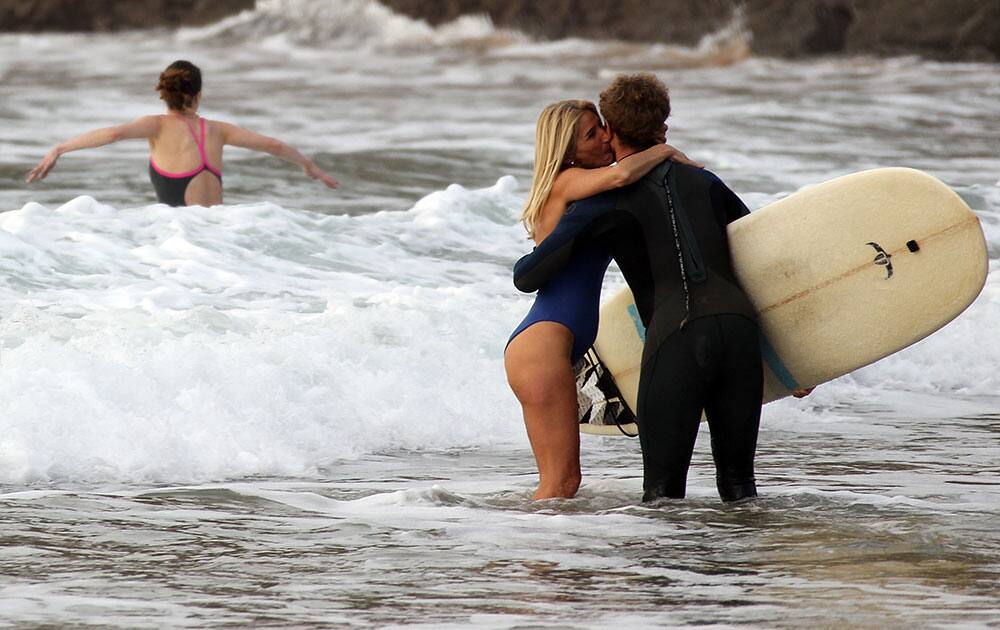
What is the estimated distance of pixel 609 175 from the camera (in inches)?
160

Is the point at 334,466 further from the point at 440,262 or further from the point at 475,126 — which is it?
the point at 475,126

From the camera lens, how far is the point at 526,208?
4.27 m

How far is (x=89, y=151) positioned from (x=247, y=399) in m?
9.22

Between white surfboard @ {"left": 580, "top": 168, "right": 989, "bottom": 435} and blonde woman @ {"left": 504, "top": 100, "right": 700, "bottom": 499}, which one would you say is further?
white surfboard @ {"left": 580, "top": 168, "right": 989, "bottom": 435}

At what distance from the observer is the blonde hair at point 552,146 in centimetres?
420

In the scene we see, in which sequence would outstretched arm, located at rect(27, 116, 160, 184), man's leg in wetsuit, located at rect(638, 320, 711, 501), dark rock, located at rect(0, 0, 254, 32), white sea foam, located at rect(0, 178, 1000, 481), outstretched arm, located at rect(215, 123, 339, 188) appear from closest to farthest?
man's leg in wetsuit, located at rect(638, 320, 711, 501)
white sea foam, located at rect(0, 178, 1000, 481)
outstretched arm, located at rect(27, 116, 160, 184)
outstretched arm, located at rect(215, 123, 339, 188)
dark rock, located at rect(0, 0, 254, 32)

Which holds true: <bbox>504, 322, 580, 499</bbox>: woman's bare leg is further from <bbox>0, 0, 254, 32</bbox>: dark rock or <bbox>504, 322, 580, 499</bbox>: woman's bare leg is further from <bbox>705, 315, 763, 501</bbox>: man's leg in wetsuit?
<bbox>0, 0, 254, 32</bbox>: dark rock

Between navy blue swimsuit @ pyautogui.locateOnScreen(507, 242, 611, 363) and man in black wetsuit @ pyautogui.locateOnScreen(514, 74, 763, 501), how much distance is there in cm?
9

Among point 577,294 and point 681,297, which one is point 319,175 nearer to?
point 577,294

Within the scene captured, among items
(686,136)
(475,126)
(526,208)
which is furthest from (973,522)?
(475,126)

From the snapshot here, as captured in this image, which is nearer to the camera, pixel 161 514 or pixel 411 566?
pixel 411 566

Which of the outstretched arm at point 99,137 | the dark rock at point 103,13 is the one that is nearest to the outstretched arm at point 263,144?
the outstretched arm at point 99,137

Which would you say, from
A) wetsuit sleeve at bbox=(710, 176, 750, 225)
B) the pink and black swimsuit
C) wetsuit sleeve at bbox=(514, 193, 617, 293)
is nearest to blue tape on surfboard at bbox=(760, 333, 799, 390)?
wetsuit sleeve at bbox=(710, 176, 750, 225)

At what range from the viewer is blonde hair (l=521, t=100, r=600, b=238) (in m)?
4.20
